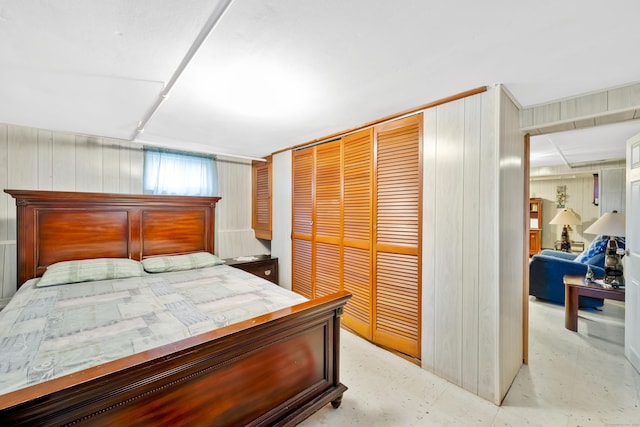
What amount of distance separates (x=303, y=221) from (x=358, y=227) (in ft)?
3.10

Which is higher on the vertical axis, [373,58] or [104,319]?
[373,58]

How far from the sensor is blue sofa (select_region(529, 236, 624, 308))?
3.46m

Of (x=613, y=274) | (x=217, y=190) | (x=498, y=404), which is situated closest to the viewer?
(x=498, y=404)

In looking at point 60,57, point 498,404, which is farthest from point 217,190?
point 498,404

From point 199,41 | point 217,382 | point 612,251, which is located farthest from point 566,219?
point 199,41

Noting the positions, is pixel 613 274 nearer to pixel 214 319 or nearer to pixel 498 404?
pixel 498 404

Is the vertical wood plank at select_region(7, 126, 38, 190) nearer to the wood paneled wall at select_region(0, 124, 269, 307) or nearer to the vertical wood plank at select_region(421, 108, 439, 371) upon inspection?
the wood paneled wall at select_region(0, 124, 269, 307)

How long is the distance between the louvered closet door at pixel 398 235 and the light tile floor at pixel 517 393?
10.3 inches

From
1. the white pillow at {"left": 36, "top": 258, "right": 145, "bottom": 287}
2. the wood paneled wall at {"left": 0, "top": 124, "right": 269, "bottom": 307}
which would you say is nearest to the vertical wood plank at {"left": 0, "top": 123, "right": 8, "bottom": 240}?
the wood paneled wall at {"left": 0, "top": 124, "right": 269, "bottom": 307}

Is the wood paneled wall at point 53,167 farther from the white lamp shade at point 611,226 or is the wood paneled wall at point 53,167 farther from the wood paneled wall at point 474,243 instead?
the white lamp shade at point 611,226

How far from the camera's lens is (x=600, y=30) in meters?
1.28

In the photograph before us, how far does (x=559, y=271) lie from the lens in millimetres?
3635

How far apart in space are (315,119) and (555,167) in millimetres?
5539

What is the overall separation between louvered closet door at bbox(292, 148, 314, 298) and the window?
4.15 ft
